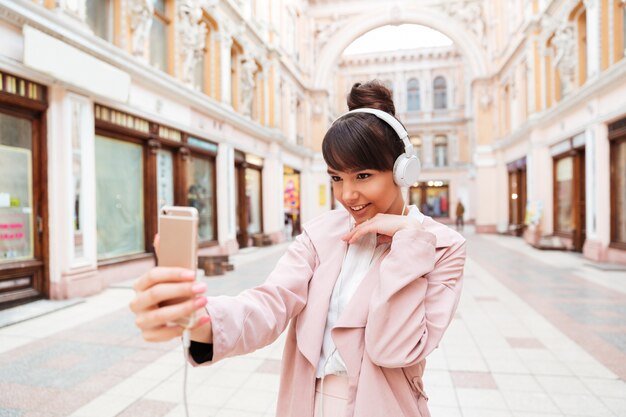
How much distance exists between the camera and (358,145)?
1.14m

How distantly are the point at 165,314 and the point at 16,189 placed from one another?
21.2 ft

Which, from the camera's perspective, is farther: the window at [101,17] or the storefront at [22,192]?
the window at [101,17]

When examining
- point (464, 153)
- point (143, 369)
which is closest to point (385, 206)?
point (143, 369)

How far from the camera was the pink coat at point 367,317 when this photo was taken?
1018 millimetres

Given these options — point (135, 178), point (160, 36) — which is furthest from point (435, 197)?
point (135, 178)

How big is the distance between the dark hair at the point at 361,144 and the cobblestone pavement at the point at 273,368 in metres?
2.35

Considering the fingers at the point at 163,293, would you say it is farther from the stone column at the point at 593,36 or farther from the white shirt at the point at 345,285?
the stone column at the point at 593,36

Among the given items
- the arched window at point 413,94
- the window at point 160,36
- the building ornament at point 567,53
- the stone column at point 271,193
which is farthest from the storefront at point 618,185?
the arched window at point 413,94

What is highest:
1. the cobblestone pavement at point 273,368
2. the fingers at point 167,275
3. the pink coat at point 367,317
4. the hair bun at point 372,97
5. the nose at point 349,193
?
the hair bun at point 372,97

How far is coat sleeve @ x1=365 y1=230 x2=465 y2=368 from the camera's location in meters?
1.02

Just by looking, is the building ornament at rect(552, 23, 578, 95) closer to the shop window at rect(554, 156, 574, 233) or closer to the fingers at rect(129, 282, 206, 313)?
the shop window at rect(554, 156, 574, 233)

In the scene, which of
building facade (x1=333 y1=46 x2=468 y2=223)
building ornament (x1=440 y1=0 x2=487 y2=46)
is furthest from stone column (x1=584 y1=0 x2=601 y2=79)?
building facade (x1=333 y1=46 x2=468 y2=223)

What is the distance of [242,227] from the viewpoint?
1402 cm

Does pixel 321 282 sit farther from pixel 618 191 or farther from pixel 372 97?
pixel 618 191
